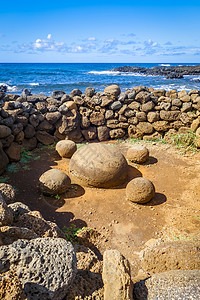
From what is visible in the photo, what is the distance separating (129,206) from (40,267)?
145 inches

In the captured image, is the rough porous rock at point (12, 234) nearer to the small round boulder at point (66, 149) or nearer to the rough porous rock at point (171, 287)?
the rough porous rock at point (171, 287)

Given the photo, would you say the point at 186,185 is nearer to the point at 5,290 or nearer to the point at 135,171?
the point at 135,171

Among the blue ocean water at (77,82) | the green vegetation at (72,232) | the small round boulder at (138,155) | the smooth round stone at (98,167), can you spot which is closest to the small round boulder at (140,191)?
the smooth round stone at (98,167)

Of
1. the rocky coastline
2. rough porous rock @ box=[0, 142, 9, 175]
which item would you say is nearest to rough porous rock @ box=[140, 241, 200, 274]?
the rocky coastline

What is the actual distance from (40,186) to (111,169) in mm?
1976

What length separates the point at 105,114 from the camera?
391 inches

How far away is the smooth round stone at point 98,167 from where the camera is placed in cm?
609

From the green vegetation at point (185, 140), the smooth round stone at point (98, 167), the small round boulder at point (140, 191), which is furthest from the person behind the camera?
the green vegetation at point (185, 140)

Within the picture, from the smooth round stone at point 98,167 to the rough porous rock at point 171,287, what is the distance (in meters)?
3.76

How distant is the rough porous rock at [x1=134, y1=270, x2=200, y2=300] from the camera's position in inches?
81.1

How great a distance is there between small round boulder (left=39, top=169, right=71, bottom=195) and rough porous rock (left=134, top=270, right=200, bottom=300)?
3.66 m

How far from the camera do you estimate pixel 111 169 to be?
20.0ft

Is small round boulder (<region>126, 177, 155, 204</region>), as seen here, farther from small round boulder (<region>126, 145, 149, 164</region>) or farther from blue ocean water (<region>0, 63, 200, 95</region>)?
blue ocean water (<region>0, 63, 200, 95</region>)

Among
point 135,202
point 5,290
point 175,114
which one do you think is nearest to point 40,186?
point 135,202
